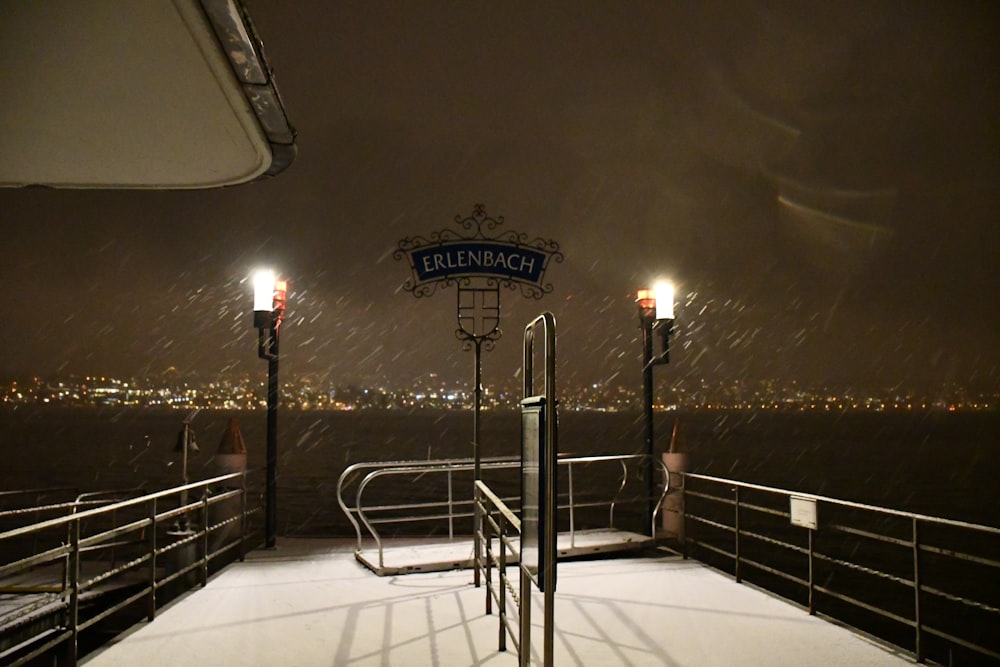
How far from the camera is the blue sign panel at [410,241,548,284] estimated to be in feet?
24.3

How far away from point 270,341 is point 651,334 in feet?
14.2

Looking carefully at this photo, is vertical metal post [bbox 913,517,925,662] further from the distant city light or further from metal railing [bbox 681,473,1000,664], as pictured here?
the distant city light

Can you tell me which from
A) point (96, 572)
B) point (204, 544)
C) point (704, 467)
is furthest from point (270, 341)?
point (704, 467)

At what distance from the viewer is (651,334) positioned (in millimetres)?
9188

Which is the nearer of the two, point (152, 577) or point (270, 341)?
point (152, 577)

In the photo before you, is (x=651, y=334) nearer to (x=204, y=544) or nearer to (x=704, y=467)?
(x=204, y=544)

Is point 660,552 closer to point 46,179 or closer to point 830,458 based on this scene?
point 46,179

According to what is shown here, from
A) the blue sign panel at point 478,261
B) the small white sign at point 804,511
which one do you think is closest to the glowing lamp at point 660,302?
the blue sign panel at point 478,261

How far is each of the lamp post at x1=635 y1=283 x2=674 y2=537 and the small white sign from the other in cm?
273

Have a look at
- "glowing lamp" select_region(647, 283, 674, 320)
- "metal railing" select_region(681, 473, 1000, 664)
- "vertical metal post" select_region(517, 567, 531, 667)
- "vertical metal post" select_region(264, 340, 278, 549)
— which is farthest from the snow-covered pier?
"glowing lamp" select_region(647, 283, 674, 320)

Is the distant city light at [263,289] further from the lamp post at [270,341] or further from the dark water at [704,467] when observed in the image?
the dark water at [704,467]

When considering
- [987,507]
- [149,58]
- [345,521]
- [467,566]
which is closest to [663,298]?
[467,566]

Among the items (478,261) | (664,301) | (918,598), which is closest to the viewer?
(918,598)

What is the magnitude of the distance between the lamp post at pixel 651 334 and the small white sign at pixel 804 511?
8.95 ft
